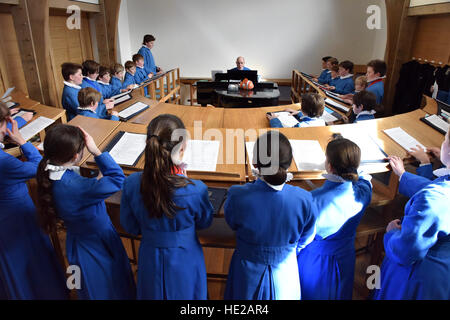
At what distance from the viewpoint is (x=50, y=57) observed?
471 centimetres

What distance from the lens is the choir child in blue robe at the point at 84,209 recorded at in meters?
1.52

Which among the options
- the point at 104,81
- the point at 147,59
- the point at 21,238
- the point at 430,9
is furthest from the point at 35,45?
the point at 430,9

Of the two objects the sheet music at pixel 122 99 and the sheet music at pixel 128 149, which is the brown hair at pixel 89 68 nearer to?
the sheet music at pixel 122 99

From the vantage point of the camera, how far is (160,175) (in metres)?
1.35

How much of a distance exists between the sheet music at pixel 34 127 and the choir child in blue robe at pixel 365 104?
2.82 m

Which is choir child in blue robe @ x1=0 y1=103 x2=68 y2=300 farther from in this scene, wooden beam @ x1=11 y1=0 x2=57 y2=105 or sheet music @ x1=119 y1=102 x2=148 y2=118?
wooden beam @ x1=11 y1=0 x2=57 y2=105

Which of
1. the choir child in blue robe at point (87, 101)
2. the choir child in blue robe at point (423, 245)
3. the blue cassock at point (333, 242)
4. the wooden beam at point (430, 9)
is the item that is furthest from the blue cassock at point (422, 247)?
the wooden beam at point (430, 9)

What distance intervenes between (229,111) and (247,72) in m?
2.25

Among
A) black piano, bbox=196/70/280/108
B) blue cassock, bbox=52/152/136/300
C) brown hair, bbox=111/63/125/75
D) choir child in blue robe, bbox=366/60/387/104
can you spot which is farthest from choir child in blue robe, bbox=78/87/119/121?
choir child in blue robe, bbox=366/60/387/104

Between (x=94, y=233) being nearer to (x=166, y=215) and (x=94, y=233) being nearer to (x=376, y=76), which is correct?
(x=166, y=215)

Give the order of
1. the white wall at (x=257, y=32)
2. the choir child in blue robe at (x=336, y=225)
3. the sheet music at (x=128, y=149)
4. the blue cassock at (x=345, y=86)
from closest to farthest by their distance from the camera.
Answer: the choir child in blue robe at (x=336, y=225), the sheet music at (x=128, y=149), the blue cassock at (x=345, y=86), the white wall at (x=257, y=32)

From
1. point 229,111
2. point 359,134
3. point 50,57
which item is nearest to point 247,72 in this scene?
point 229,111

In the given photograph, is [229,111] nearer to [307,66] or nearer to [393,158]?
[393,158]

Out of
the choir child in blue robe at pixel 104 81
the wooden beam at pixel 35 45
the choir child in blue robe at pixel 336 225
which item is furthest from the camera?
the choir child in blue robe at pixel 104 81
